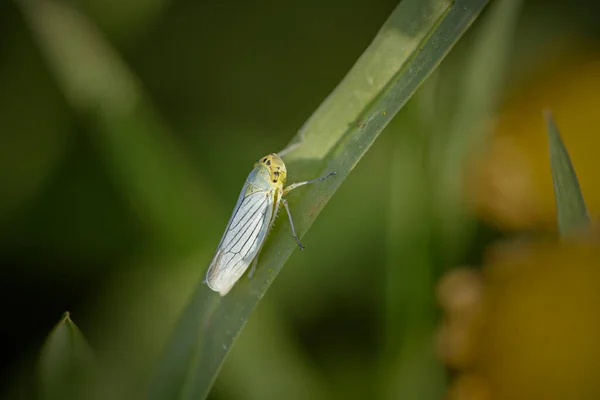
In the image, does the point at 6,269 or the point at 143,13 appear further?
the point at 143,13

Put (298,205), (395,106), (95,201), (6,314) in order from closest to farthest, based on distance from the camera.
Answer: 1. (395,106)
2. (298,205)
3. (6,314)
4. (95,201)

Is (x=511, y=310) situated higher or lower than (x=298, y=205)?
higher

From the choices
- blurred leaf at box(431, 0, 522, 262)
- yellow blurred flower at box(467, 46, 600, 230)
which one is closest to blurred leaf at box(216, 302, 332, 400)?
blurred leaf at box(431, 0, 522, 262)

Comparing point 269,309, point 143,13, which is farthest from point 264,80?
point 269,309

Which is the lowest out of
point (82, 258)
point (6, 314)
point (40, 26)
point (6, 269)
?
point (6, 314)

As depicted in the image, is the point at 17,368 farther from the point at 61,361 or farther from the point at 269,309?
the point at 269,309

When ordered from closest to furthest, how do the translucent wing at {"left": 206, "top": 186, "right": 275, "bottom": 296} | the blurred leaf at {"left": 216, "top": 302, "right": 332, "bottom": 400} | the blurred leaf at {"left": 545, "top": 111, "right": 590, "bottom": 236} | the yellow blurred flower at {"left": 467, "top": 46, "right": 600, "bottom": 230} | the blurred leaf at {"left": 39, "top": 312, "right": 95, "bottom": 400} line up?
the blurred leaf at {"left": 545, "top": 111, "right": 590, "bottom": 236}, the blurred leaf at {"left": 39, "top": 312, "right": 95, "bottom": 400}, the translucent wing at {"left": 206, "top": 186, "right": 275, "bottom": 296}, the yellow blurred flower at {"left": 467, "top": 46, "right": 600, "bottom": 230}, the blurred leaf at {"left": 216, "top": 302, "right": 332, "bottom": 400}

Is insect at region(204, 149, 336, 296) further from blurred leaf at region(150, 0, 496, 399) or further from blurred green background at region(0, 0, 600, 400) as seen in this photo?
blurred green background at region(0, 0, 600, 400)

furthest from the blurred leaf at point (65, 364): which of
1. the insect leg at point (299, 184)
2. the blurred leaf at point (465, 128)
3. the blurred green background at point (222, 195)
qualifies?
the blurred leaf at point (465, 128)
